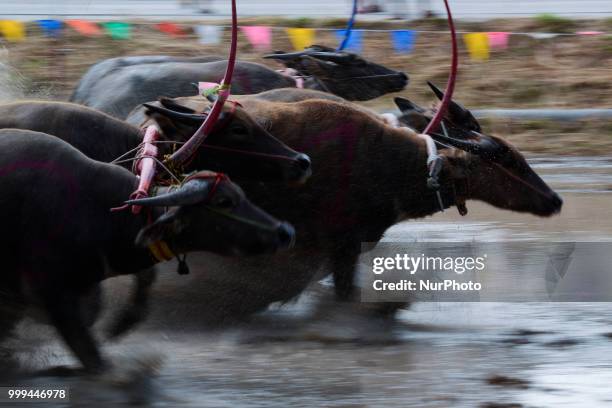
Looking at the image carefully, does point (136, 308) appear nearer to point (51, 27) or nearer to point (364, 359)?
point (364, 359)

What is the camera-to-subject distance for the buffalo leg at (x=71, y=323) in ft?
20.1

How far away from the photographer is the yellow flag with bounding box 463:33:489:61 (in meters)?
14.5

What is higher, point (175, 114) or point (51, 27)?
point (175, 114)

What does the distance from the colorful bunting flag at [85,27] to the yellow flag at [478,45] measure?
4.65 m

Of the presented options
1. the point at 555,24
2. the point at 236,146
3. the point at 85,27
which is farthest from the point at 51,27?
the point at 236,146

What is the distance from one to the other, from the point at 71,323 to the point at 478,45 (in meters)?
9.52

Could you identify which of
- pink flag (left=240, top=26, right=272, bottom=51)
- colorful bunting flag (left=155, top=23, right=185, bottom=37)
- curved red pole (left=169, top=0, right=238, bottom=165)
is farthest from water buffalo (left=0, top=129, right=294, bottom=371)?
colorful bunting flag (left=155, top=23, right=185, bottom=37)

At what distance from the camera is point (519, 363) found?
6.72 metres

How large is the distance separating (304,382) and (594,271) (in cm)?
305

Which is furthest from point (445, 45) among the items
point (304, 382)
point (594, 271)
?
point (304, 382)

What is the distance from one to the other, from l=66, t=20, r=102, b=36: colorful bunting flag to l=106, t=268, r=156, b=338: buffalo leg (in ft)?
28.8

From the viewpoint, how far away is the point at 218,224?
6.06 m

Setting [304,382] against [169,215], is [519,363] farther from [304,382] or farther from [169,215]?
[169,215]

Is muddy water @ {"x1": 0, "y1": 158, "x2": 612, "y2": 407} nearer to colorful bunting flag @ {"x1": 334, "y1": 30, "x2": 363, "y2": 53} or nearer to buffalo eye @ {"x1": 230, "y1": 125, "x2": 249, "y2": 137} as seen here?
buffalo eye @ {"x1": 230, "y1": 125, "x2": 249, "y2": 137}
